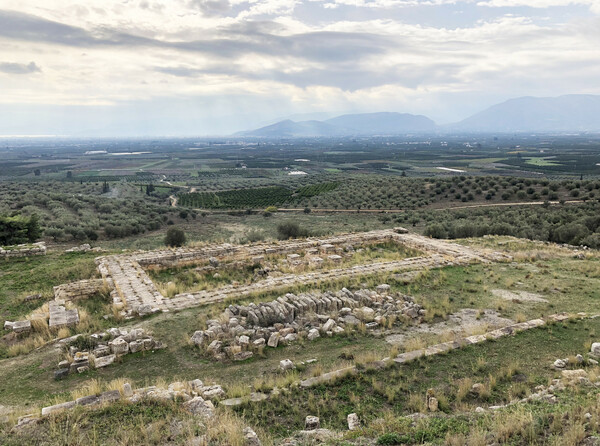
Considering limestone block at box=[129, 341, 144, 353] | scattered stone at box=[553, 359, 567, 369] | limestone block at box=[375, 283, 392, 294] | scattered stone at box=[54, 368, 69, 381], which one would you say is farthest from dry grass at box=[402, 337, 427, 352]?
scattered stone at box=[54, 368, 69, 381]

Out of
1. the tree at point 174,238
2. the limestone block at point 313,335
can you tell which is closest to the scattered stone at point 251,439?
the limestone block at point 313,335

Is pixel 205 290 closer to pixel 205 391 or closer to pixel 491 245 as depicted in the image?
pixel 205 391

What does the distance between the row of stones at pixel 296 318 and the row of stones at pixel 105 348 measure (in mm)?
1332

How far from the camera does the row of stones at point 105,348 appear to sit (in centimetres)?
877

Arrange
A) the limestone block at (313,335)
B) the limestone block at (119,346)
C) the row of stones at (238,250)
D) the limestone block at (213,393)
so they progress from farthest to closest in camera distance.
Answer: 1. the row of stones at (238,250)
2. the limestone block at (313,335)
3. the limestone block at (119,346)
4. the limestone block at (213,393)

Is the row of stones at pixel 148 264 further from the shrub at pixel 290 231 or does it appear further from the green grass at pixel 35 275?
the shrub at pixel 290 231

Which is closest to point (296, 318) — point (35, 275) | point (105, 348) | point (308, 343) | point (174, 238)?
point (308, 343)

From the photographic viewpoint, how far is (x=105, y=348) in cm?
949

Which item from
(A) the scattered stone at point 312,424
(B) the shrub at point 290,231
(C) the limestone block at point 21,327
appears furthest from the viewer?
(B) the shrub at point 290,231

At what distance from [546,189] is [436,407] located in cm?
4918

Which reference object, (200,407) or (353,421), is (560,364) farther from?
(200,407)

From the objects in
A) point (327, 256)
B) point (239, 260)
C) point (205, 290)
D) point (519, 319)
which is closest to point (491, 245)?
point (327, 256)

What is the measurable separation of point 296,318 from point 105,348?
5.26m

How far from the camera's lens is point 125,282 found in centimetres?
1493
